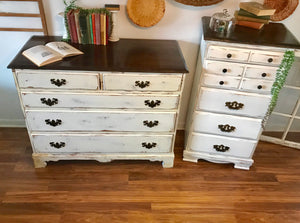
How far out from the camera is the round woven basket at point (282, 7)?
1.98 meters

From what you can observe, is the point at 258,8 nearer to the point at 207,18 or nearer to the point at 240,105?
the point at 207,18

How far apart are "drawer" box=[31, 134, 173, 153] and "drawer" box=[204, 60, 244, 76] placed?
586 millimetres

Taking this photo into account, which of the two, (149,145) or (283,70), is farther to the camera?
(149,145)

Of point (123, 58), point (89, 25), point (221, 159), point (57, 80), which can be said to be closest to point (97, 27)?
point (89, 25)

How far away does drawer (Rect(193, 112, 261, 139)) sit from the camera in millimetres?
2047

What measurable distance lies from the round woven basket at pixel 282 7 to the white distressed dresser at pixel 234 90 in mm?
72

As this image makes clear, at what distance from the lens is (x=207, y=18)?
80.7 inches

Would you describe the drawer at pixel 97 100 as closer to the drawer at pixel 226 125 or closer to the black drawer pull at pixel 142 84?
the black drawer pull at pixel 142 84

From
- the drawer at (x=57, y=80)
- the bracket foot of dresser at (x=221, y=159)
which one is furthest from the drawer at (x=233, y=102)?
the drawer at (x=57, y=80)

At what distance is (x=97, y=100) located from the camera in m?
1.86

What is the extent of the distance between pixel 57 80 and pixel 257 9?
1.38m

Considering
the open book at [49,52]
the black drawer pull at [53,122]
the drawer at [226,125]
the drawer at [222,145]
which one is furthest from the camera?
the drawer at [222,145]

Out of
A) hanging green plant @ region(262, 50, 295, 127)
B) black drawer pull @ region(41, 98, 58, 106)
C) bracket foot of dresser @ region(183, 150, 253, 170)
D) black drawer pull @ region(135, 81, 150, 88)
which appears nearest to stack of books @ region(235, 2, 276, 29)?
hanging green plant @ region(262, 50, 295, 127)

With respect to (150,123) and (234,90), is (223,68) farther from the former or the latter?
(150,123)
